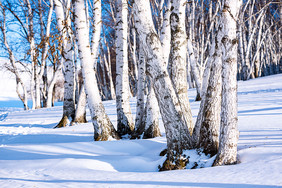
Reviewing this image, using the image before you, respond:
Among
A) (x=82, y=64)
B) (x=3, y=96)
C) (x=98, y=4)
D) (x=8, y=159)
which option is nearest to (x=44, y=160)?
(x=8, y=159)

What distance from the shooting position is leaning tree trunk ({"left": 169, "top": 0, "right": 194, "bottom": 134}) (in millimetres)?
4102

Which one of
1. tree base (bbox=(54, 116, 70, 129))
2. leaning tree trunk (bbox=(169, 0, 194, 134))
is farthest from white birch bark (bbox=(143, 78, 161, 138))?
tree base (bbox=(54, 116, 70, 129))

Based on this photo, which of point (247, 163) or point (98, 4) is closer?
point (247, 163)

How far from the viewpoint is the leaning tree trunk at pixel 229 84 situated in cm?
290

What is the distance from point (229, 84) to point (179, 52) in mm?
1475

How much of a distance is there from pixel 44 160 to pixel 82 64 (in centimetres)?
242

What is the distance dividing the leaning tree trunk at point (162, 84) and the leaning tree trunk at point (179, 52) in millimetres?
653

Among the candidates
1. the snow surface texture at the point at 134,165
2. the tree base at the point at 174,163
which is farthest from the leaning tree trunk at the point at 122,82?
the tree base at the point at 174,163

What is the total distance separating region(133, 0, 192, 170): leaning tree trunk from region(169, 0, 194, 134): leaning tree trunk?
0.65 meters

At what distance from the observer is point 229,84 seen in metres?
2.94

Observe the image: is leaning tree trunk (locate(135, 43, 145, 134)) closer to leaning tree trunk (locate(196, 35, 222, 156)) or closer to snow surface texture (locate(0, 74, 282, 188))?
snow surface texture (locate(0, 74, 282, 188))

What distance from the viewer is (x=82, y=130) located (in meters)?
7.09

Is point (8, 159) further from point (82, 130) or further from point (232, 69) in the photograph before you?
point (232, 69)

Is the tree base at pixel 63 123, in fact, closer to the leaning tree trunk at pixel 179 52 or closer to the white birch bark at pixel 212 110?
the leaning tree trunk at pixel 179 52
